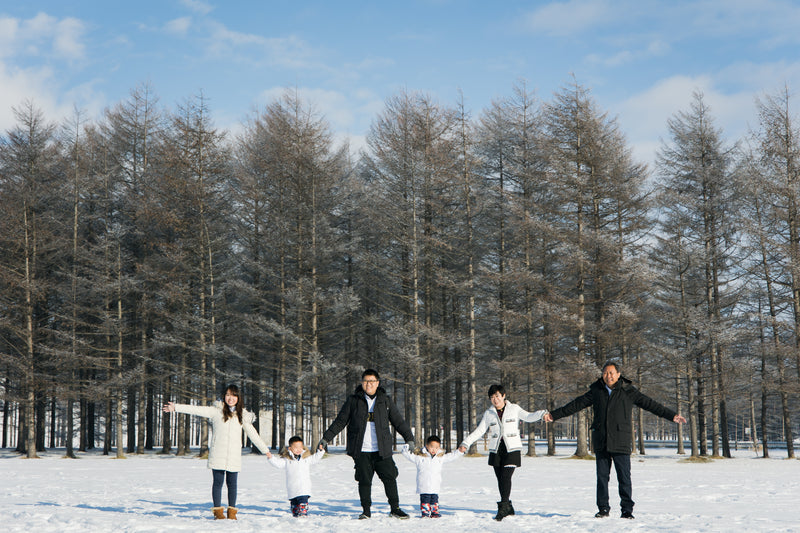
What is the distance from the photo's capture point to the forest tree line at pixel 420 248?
2500cm

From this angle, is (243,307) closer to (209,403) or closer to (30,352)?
(209,403)

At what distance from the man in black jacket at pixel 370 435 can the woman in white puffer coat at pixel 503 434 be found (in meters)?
0.92

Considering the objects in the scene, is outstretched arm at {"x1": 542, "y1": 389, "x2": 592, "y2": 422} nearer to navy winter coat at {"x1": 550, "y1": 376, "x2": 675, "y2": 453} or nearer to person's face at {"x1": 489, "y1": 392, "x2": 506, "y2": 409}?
navy winter coat at {"x1": 550, "y1": 376, "x2": 675, "y2": 453}

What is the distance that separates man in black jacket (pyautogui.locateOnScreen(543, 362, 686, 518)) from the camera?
26.6ft

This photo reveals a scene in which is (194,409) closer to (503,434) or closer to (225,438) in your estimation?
(225,438)

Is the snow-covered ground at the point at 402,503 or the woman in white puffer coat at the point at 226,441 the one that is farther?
the woman in white puffer coat at the point at 226,441

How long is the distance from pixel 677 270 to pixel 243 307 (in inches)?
763

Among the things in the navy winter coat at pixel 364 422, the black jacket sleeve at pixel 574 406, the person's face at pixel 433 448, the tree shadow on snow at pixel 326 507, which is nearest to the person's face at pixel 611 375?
the black jacket sleeve at pixel 574 406

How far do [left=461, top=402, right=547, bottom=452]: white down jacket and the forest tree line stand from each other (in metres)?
15.0

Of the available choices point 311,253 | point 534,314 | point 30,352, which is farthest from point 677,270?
point 30,352

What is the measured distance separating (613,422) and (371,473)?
3044mm

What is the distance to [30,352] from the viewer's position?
27.0 metres

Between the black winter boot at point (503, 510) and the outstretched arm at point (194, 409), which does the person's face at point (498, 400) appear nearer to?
the black winter boot at point (503, 510)

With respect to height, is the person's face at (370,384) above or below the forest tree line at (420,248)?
below
